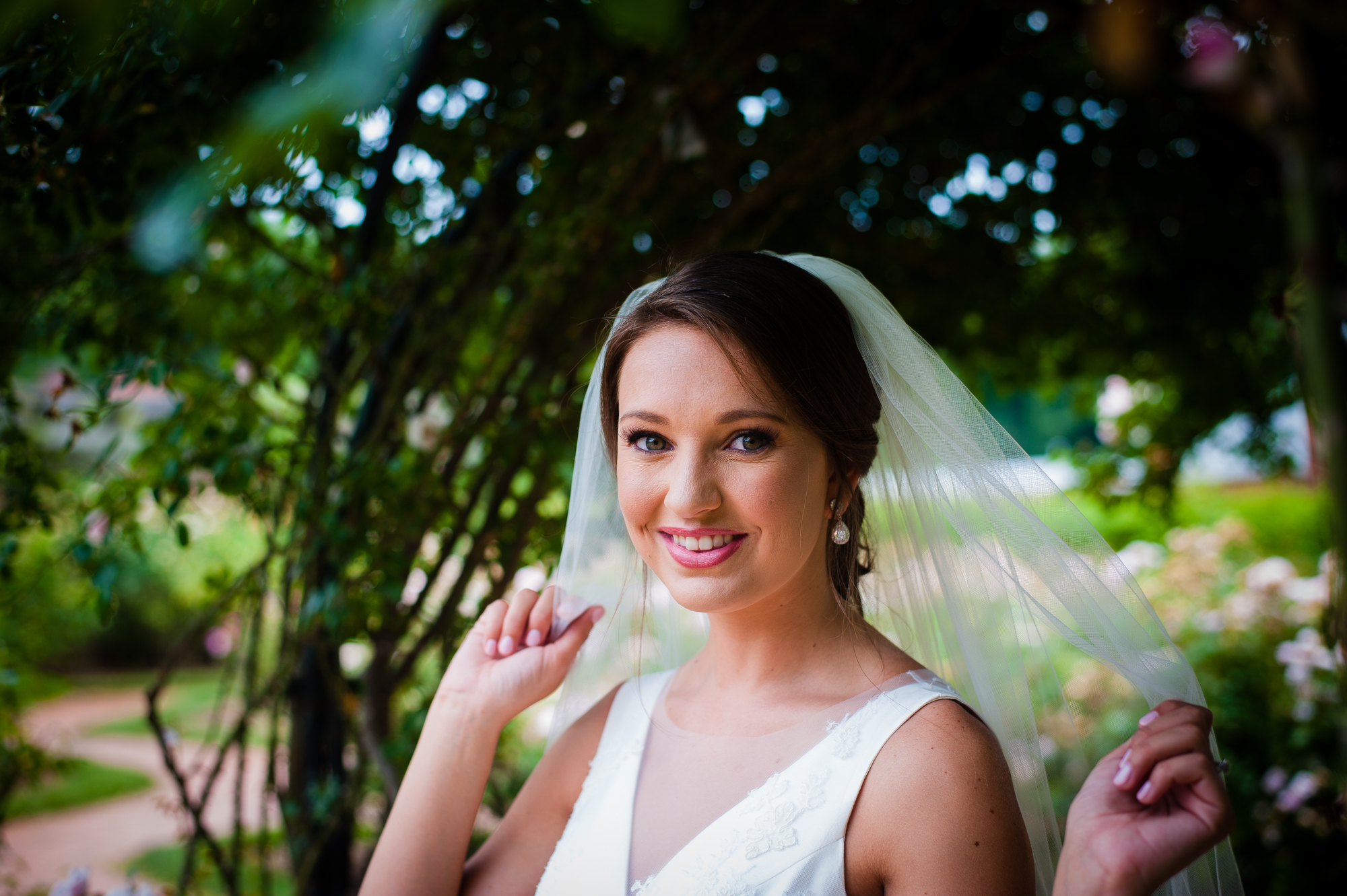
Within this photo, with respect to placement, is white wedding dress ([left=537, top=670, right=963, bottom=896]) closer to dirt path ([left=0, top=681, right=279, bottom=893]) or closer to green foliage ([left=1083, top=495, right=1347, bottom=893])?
green foliage ([left=1083, top=495, right=1347, bottom=893])

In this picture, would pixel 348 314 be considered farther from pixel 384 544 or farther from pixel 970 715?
pixel 970 715

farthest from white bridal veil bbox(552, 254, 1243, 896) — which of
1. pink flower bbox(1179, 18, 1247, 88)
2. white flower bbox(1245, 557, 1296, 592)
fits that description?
white flower bbox(1245, 557, 1296, 592)

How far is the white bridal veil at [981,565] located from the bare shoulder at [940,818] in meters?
0.27

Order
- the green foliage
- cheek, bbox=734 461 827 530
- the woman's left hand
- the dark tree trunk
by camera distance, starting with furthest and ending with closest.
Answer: the green foliage, the dark tree trunk, cheek, bbox=734 461 827 530, the woman's left hand

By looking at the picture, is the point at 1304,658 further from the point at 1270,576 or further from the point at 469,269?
the point at 469,269

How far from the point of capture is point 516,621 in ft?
5.85

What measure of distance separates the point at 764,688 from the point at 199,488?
155 centimetres

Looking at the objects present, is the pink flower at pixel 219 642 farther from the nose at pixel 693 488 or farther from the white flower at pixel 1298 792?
the white flower at pixel 1298 792

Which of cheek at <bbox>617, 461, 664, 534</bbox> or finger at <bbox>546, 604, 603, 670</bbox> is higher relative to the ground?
cheek at <bbox>617, 461, 664, 534</bbox>

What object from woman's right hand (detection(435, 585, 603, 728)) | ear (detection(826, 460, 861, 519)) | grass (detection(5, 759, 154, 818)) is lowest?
grass (detection(5, 759, 154, 818))

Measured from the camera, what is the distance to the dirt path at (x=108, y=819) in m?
4.88

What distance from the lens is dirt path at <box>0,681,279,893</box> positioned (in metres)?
4.88

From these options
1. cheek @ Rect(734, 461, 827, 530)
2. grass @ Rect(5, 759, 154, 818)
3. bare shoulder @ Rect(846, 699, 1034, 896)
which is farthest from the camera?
grass @ Rect(5, 759, 154, 818)

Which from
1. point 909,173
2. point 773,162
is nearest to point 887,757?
point 773,162
